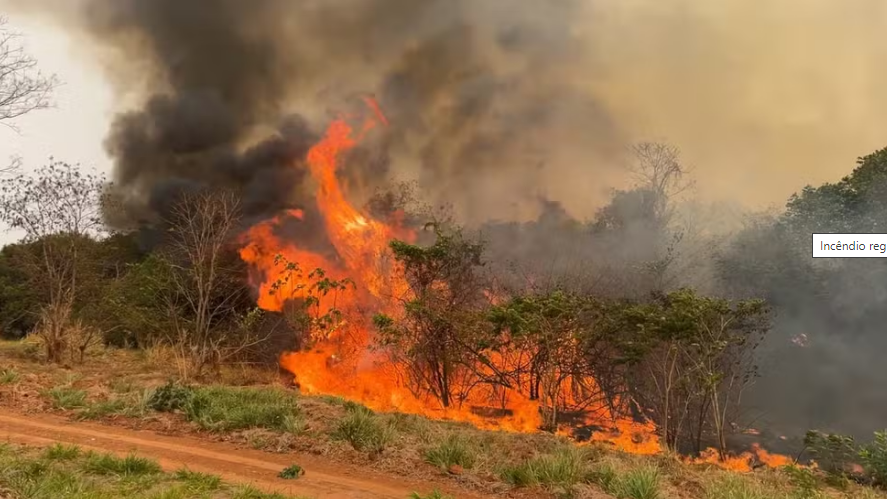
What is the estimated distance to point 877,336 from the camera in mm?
17828

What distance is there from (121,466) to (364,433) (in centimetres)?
391

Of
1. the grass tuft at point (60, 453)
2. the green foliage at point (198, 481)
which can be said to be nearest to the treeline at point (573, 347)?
the green foliage at point (198, 481)

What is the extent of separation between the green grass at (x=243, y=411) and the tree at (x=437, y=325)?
164 inches

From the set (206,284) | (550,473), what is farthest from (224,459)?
(206,284)

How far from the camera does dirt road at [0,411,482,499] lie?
7.59 m

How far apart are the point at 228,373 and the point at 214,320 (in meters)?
3.43

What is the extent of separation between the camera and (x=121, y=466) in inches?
294

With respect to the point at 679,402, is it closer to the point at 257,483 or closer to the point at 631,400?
the point at 631,400

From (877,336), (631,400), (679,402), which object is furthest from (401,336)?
(877,336)

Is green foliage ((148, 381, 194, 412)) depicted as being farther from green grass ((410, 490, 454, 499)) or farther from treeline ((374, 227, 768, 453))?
green grass ((410, 490, 454, 499))

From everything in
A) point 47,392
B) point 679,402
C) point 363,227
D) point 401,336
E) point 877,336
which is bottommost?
point 47,392

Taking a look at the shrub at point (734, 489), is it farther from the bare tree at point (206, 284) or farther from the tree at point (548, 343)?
the bare tree at point (206, 284)

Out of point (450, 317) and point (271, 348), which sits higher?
point (450, 317)

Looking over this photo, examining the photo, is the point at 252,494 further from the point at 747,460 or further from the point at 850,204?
the point at 850,204
